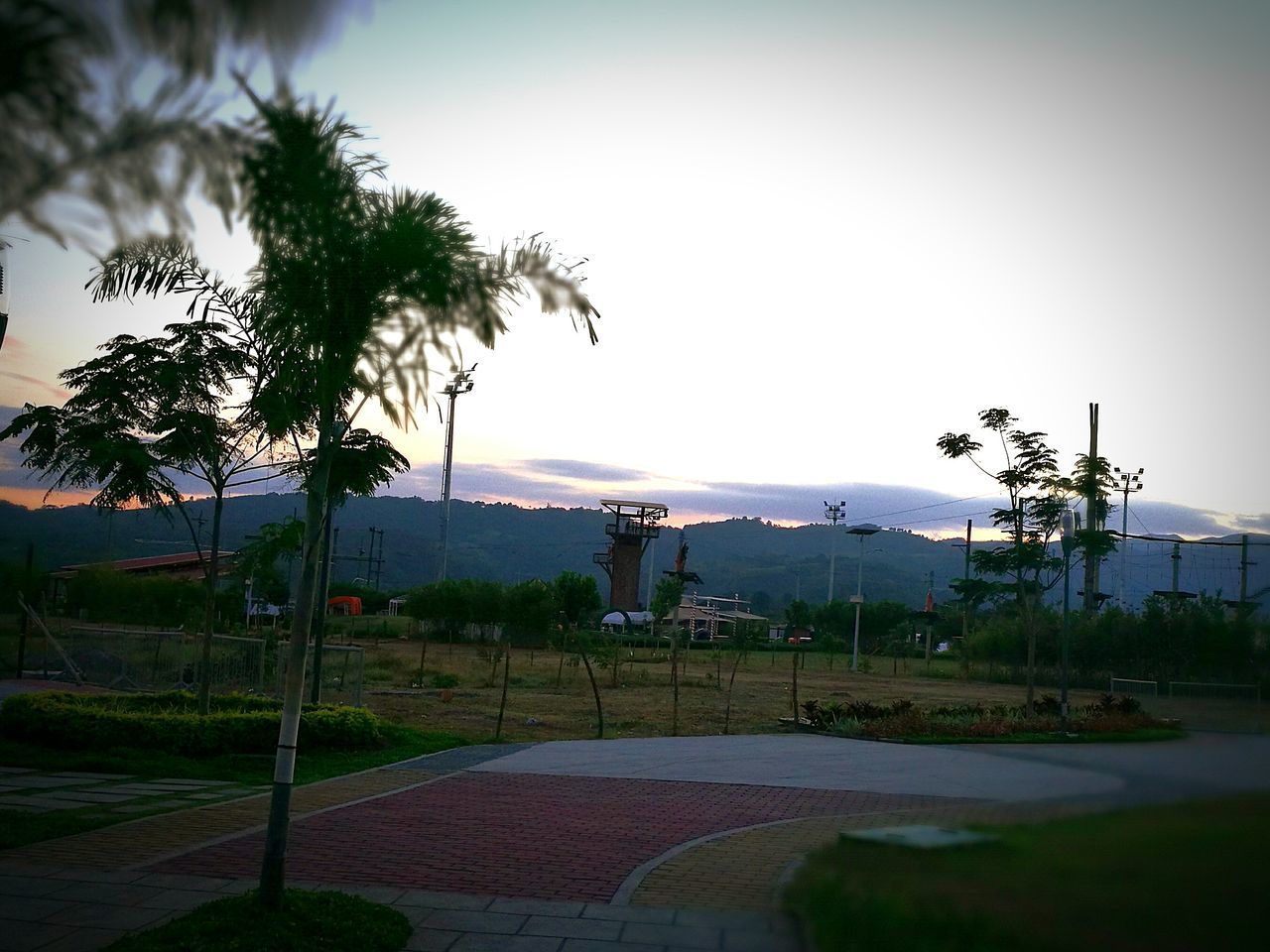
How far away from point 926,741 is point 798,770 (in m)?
4.54

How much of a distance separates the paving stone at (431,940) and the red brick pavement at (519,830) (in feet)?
2.99

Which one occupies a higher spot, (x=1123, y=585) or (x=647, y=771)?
(x=1123, y=585)

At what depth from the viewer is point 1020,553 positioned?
2097cm

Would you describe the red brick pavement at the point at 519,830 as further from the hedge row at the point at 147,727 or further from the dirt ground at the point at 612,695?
the dirt ground at the point at 612,695

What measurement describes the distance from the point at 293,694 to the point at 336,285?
2340 mm

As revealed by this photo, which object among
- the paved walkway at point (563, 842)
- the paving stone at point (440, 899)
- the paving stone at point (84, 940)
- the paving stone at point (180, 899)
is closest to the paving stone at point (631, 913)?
the paved walkway at point (563, 842)

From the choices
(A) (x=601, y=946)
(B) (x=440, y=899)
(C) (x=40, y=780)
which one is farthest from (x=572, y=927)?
(C) (x=40, y=780)

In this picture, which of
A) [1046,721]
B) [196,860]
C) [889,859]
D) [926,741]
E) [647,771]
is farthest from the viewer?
[1046,721]

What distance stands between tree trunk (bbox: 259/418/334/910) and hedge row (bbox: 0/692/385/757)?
635cm

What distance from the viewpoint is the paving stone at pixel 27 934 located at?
506cm

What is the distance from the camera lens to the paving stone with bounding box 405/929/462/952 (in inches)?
211

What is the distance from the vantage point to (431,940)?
217 inches

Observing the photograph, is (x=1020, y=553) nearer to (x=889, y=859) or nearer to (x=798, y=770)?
(x=798, y=770)

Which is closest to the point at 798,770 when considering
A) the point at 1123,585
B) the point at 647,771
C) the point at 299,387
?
the point at 647,771
